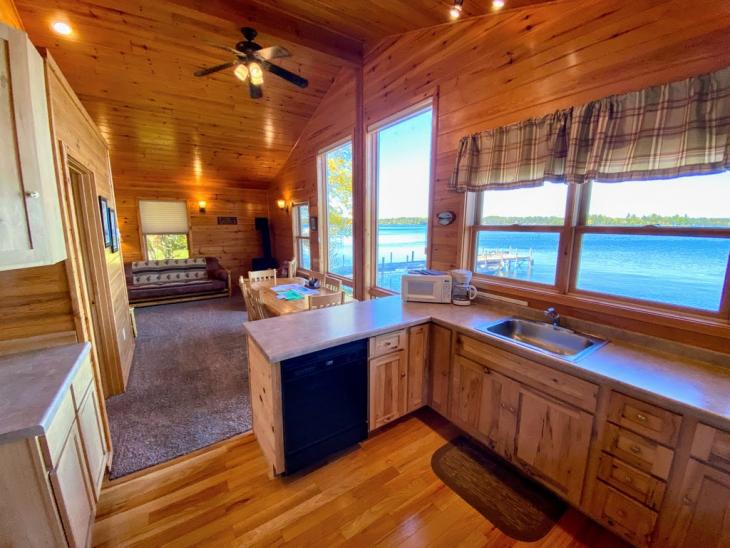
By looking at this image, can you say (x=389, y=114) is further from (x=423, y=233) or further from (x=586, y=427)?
(x=586, y=427)

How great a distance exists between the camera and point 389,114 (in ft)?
10.8

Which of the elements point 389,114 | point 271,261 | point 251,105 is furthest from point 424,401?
point 271,261

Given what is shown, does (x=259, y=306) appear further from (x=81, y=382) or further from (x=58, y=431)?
(x=58, y=431)

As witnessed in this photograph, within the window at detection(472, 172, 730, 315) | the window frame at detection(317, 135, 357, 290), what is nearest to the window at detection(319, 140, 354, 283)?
the window frame at detection(317, 135, 357, 290)

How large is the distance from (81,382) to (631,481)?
2.70 meters

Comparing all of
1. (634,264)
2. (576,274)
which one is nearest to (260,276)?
A: (576,274)

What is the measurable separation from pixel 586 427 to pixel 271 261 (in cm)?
701

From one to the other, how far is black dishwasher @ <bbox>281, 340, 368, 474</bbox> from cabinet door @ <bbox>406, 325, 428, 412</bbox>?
1.27 ft

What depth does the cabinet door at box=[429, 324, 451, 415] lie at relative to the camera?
2137mm

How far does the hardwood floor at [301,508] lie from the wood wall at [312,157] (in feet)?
12.2

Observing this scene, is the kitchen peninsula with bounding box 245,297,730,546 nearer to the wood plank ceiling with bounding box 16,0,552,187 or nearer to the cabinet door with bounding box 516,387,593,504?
the cabinet door with bounding box 516,387,593,504

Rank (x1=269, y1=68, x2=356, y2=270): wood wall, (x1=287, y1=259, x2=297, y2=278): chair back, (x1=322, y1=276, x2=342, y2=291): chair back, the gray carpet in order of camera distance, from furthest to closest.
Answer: (x1=287, y1=259, x2=297, y2=278): chair back → (x1=269, y1=68, x2=356, y2=270): wood wall → (x1=322, y1=276, x2=342, y2=291): chair back → the gray carpet

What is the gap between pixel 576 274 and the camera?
78.2 inches

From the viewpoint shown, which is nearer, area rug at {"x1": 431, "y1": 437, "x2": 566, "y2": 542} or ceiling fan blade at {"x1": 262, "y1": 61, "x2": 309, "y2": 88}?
area rug at {"x1": 431, "y1": 437, "x2": 566, "y2": 542}
